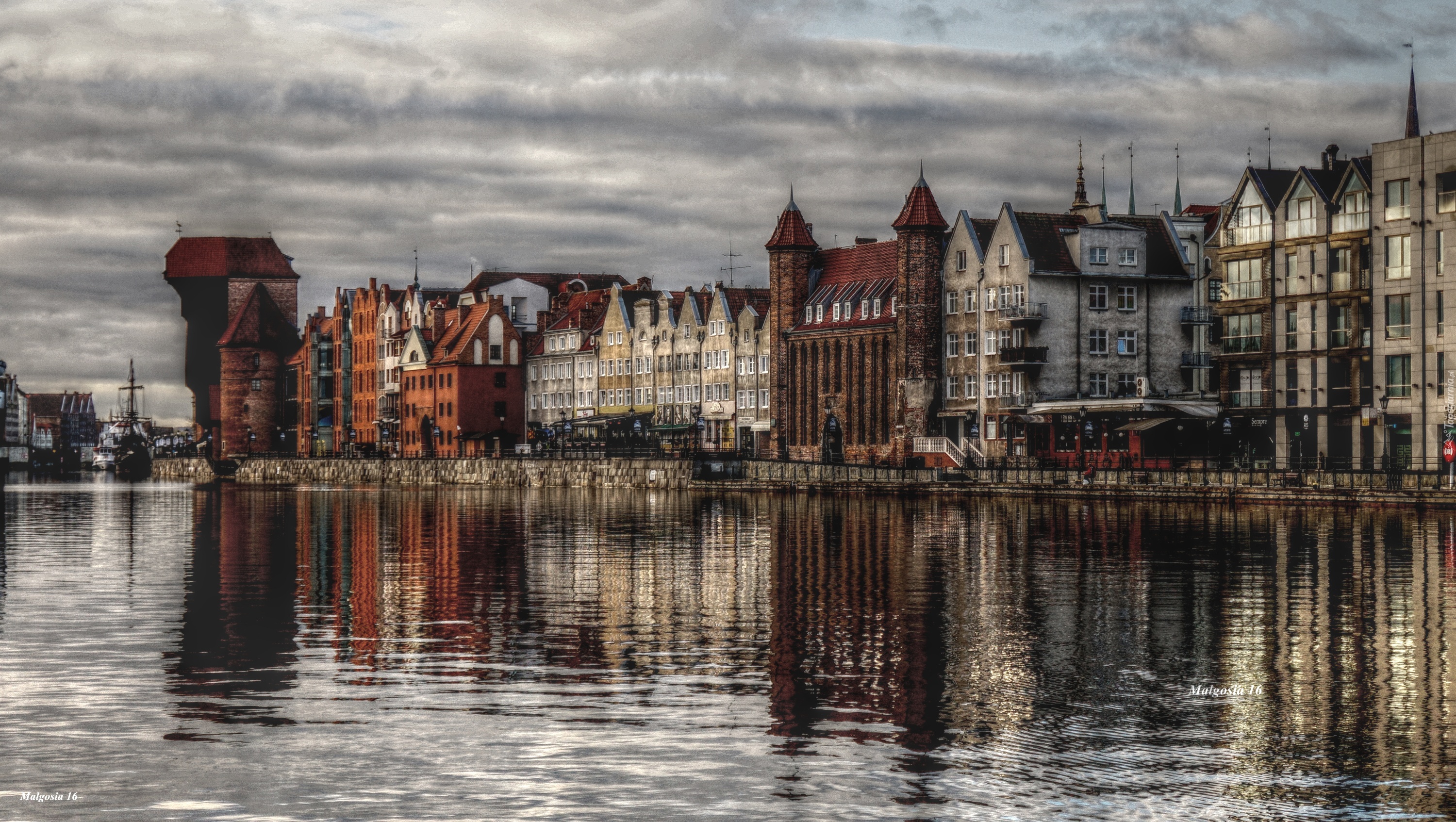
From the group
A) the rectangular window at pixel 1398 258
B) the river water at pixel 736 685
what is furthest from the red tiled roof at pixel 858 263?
the river water at pixel 736 685

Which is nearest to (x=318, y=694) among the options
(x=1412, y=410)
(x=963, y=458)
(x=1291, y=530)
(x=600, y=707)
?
(x=600, y=707)

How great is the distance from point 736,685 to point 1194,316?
97.9m

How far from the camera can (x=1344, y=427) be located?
314 ft

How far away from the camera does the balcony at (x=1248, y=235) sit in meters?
101

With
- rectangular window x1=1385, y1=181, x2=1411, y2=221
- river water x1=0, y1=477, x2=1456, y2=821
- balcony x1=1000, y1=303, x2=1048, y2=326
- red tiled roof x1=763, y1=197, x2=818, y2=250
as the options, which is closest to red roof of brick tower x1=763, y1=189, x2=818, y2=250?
red tiled roof x1=763, y1=197, x2=818, y2=250

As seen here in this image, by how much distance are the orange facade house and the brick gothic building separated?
42045 mm

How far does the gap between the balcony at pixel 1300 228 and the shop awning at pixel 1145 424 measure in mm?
12495

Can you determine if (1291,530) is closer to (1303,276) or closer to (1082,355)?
(1303,276)

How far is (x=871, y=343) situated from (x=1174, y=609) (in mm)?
92055

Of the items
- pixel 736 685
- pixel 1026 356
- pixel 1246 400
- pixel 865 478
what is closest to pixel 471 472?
pixel 865 478

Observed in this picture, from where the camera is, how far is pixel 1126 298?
379 ft

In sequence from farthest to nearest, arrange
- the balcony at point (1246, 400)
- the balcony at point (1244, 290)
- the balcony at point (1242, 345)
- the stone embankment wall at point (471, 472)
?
the stone embankment wall at point (471, 472), the balcony at point (1242, 345), the balcony at point (1244, 290), the balcony at point (1246, 400)

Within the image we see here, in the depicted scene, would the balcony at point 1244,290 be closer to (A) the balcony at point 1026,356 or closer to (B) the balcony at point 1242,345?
(B) the balcony at point 1242,345

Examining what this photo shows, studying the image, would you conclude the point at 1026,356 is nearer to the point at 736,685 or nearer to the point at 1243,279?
the point at 1243,279
